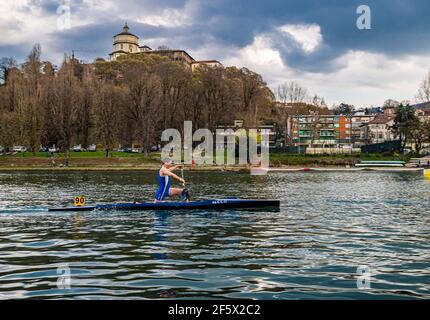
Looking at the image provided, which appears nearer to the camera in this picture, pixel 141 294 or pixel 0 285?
pixel 141 294

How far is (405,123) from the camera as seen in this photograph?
9775 centimetres

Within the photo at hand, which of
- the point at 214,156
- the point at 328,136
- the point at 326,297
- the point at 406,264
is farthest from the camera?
the point at 328,136

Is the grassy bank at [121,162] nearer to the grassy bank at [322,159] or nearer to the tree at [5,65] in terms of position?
the grassy bank at [322,159]

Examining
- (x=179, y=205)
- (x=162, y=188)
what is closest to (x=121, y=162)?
(x=162, y=188)

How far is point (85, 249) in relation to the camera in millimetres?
14984

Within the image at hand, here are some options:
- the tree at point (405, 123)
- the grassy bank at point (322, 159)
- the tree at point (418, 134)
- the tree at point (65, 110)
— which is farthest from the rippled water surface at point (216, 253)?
the tree at point (405, 123)

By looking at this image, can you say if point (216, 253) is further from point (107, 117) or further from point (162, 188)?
point (107, 117)

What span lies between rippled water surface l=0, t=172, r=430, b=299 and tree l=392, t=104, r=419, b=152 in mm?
76396

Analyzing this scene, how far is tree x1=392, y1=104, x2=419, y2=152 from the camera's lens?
95.7 m

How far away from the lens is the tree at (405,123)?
95.7m

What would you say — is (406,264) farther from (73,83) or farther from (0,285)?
(73,83)

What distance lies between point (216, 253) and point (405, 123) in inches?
3675
